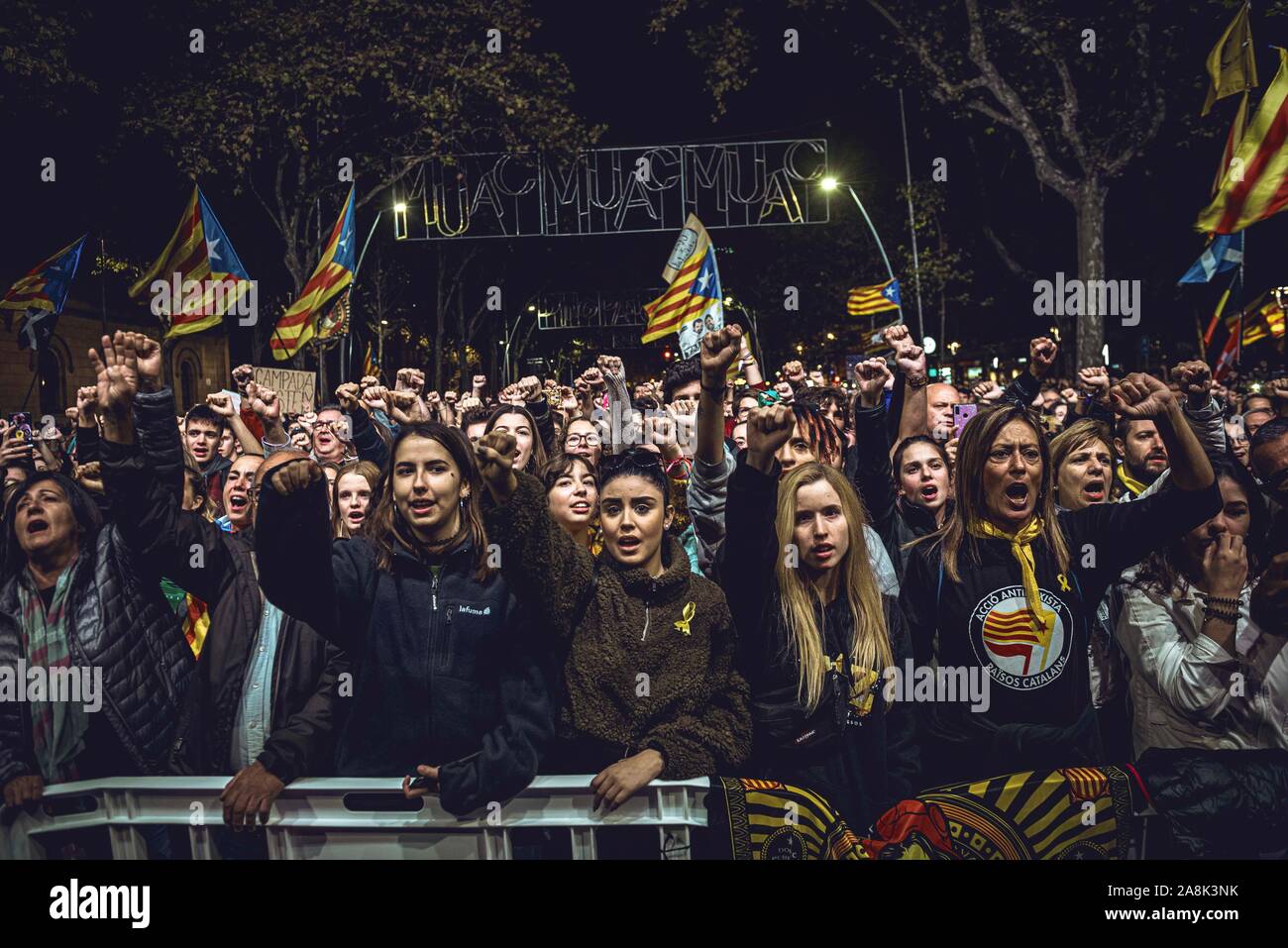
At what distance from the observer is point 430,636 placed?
385cm

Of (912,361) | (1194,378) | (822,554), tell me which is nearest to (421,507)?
(822,554)

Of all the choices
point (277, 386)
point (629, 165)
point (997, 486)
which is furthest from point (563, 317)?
point (997, 486)

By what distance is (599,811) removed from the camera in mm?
3725

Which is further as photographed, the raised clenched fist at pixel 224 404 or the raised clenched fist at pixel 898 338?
the raised clenched fist at pixel 224 404

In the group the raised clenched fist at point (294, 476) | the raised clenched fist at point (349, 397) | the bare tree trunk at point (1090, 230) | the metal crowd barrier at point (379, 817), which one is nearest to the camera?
the raised clenched fist at point (294, 476)

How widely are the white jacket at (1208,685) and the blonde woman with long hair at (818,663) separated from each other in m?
0.87

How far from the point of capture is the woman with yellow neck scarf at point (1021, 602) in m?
3.96

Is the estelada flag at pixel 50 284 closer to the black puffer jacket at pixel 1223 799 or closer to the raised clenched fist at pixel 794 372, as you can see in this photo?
the raised clenched fist at pixel 794 372

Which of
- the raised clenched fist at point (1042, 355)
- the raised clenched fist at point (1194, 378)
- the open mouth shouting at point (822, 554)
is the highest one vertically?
the raised clenched fist at point (1042, 355)

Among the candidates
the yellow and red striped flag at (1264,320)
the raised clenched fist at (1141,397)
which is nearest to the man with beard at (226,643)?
the raised clenched fist at (1141,397)

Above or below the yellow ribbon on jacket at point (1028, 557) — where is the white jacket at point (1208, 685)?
below

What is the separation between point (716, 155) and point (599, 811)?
15.5 m

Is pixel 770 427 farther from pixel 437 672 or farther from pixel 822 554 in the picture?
pixel 437 672
